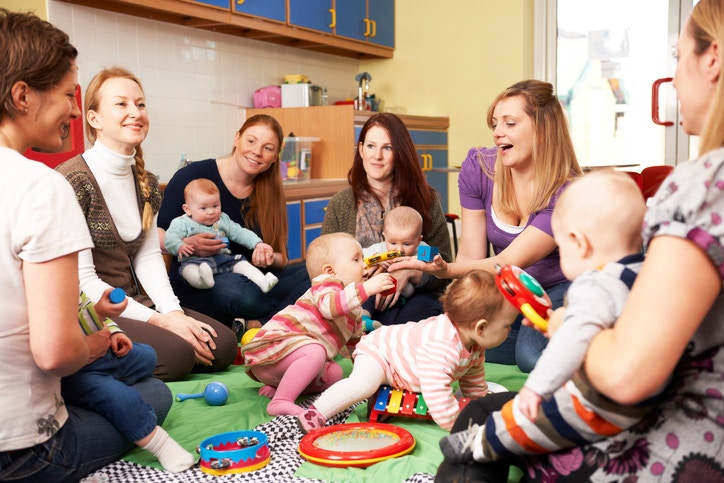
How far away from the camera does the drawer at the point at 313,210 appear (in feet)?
16.0

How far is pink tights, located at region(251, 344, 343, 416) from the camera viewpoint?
7.25 ft

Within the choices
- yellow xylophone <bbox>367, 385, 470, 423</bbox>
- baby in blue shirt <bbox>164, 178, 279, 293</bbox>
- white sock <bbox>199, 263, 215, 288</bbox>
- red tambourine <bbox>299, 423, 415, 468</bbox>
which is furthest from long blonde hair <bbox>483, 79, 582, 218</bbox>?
white sock <bbox>199, 263, 215, 288</bbox>

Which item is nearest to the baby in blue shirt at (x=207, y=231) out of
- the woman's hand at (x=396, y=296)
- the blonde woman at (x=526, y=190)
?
the woman's hand at (x=396, y=296)

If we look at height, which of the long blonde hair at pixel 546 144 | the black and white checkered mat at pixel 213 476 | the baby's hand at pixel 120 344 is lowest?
the black and white checkered mat at pixel 213 476

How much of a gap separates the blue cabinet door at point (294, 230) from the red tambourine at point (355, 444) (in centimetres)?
278

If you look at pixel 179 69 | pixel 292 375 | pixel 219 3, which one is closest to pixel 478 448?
pixel 292 375

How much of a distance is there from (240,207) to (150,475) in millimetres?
1605

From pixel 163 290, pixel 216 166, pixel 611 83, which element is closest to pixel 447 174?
pixel 611 83

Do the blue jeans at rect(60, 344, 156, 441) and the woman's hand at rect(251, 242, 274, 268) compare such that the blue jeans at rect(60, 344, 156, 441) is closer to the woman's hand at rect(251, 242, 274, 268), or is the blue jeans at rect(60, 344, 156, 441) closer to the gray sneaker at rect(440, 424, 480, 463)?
the gray sneaker at rect(440, 424, 480, 463)

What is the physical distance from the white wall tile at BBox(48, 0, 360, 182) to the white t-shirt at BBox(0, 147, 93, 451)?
2930mm

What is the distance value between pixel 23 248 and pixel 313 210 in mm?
3585

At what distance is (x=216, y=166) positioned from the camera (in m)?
3.34

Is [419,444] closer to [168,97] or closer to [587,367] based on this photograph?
[587,367]

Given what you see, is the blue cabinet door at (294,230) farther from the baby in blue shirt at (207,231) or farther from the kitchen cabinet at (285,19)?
the baby in blue shirt at (207,231)
